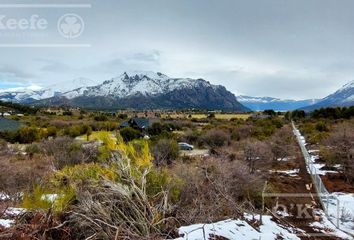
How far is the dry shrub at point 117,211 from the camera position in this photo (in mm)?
5309

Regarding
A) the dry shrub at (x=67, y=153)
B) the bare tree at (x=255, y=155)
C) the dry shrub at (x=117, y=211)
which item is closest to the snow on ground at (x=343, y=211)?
the bare tree at (x=255, y=155)

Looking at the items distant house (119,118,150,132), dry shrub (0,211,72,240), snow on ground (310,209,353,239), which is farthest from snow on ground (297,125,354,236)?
distant house (119,118,150,132)

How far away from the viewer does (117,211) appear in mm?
5711

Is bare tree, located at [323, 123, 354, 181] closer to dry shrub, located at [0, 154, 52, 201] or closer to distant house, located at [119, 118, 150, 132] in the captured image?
dry shrub, located at [0, 154, 52, 201]

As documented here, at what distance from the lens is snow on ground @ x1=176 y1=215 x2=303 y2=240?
538cm

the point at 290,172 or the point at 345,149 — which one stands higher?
the point at 345,149

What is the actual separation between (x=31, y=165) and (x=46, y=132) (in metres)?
22.5

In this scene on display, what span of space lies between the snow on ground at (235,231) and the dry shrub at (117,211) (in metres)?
0.46

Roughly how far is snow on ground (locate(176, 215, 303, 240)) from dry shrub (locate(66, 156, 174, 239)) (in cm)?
46

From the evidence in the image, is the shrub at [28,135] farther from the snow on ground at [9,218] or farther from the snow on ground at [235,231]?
A: the snow on ground at [235,231]

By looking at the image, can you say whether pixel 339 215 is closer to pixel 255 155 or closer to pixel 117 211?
pixel 255 155

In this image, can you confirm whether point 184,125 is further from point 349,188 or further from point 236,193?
point 236,193

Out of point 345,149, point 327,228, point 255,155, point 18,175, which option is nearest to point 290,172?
point 255,155

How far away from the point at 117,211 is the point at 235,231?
196 cm
